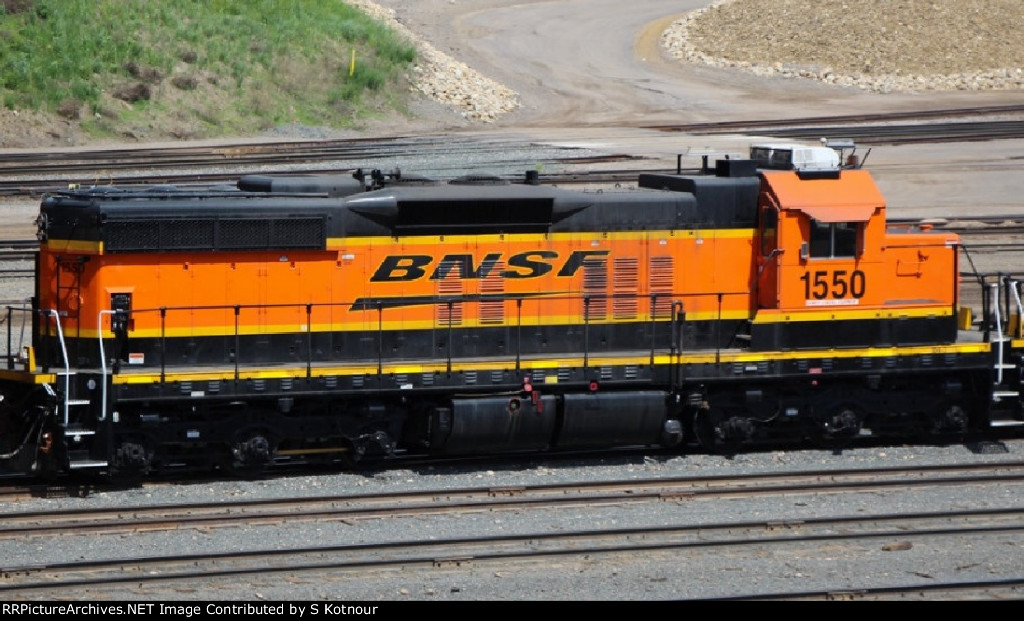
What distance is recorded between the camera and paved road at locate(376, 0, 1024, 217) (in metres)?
30.9

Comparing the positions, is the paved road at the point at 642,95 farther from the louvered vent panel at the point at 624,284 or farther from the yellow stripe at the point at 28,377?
the yellow stripe at the point at 28,377

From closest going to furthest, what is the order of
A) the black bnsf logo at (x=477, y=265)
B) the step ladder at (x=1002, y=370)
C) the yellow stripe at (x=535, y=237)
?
the yellow stripe at (x=535, y=237)
the black bnsf logo at (x=477, y=265)
the step ladder at (x=1002, y=370)

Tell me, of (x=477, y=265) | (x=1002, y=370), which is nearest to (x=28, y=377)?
(x=477, y=265)

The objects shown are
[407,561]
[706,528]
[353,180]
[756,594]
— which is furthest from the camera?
[353,180]

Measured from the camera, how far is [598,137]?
34719 mm

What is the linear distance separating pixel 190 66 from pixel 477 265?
→ 2383 cm

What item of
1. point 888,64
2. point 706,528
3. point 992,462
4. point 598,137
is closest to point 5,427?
point 706,528

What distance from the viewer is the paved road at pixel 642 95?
101 ft

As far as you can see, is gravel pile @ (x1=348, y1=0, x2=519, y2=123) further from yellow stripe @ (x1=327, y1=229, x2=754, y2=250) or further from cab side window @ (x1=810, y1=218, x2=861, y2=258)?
cab side window @ (x1=810, y1=218, x2=861, y2=258)

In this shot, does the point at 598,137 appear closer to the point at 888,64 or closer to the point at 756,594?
the point at 888,64

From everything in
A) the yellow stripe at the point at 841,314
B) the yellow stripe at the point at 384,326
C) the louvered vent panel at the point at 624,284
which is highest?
the louvered vent panel at the point at 624,284

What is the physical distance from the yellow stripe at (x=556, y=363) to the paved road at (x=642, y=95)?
12398 millimetres

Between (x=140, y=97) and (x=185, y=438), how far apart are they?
23.2 metres

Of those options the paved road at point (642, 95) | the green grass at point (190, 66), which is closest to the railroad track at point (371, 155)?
the paved road at point (642, 95)
